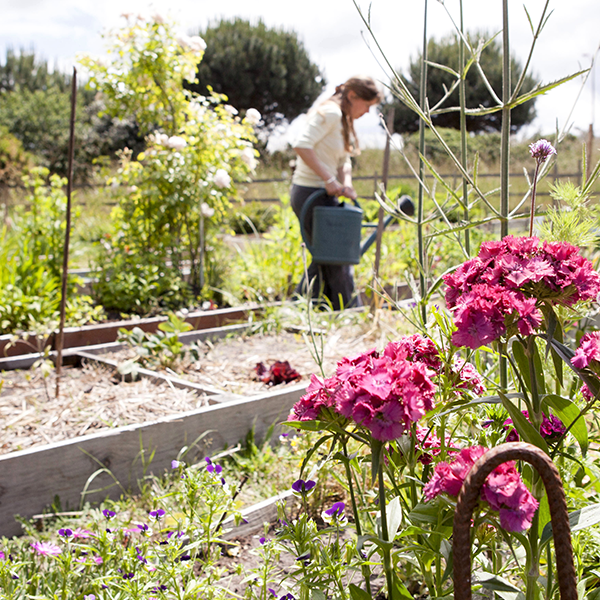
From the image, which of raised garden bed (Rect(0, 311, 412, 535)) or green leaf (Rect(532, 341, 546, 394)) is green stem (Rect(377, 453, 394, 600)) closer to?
green leaf (Rect(532, 341, 546, 394))

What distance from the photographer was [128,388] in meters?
2.55

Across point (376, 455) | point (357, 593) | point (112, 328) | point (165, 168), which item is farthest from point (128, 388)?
point (165, 168)

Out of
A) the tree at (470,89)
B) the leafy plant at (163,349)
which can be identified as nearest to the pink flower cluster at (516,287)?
the leafy plant at (163,349)

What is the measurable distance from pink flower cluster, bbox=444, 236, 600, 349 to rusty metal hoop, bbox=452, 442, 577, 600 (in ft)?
0.61

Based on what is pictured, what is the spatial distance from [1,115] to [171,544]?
81.3 ft

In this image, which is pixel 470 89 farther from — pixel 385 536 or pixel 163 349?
pixel 385 536

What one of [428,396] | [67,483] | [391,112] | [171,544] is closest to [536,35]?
[428,396]

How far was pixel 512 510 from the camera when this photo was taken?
0.66m

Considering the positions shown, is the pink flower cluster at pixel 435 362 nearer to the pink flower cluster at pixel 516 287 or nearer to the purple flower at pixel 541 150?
the pink flower cluster at pixel 516 287

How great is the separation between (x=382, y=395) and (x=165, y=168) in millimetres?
4029

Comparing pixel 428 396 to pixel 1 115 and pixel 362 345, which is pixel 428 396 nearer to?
pixel 362 345

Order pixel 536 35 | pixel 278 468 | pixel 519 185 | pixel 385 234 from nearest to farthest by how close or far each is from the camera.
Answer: pixel 536 35 → pixel 278 468 → pixel 385 234 → pixel 519 185

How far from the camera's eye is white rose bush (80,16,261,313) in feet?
14.3

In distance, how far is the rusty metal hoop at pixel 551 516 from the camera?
60 cm
